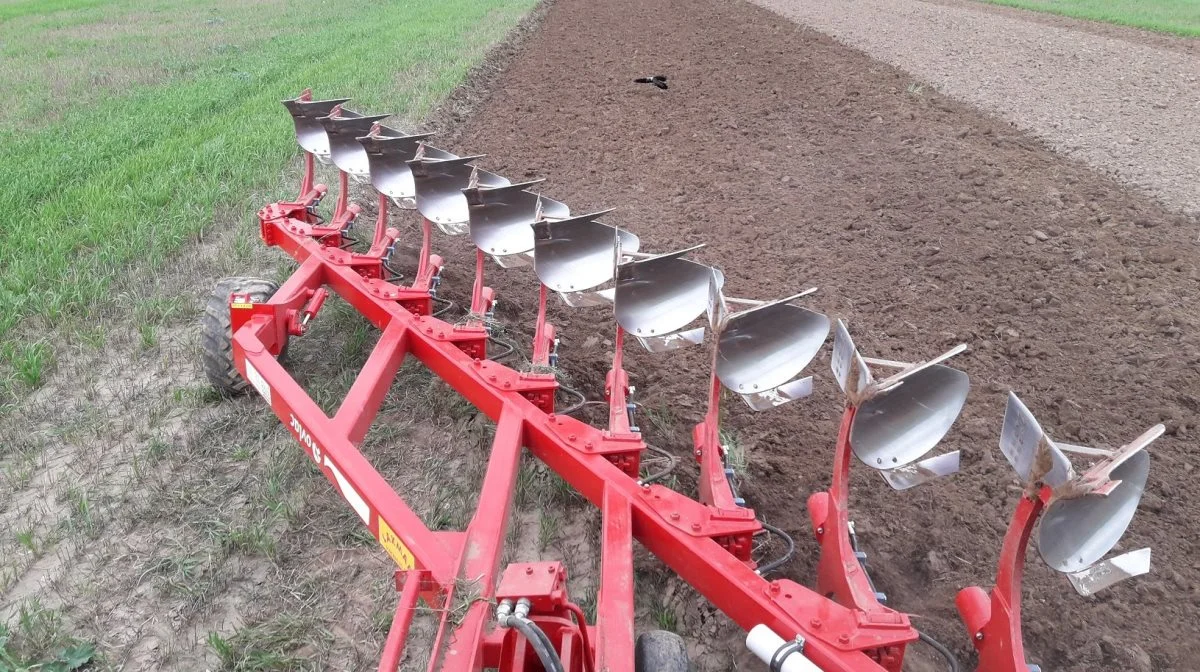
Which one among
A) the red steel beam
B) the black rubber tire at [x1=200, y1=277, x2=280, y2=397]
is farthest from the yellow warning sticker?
the black rubber tire at [x1=200, y1=277, x2=280, y2=397]

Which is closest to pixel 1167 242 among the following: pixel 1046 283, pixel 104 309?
pixel 1046 283

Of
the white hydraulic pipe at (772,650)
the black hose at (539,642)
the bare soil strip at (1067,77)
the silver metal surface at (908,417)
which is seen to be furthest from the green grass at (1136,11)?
the black hose at (539,642)

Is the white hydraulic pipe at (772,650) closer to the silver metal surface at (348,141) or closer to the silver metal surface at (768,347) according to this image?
the silver metal surface at (768,347)

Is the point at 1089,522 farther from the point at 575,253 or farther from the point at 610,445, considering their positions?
the point at 575,253

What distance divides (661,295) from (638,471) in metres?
0.59

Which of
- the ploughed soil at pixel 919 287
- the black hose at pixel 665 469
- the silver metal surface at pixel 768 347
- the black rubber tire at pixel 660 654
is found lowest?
the ploughed soil at pixel 919 287

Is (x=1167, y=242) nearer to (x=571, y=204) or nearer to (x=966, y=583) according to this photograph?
(x=966, y=583)

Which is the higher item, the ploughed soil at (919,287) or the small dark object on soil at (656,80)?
the ploughed soil at (919,287)

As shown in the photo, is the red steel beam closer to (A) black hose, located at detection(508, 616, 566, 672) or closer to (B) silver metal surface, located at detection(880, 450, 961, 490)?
(A) black hose, located at detection(508, 616, 566, 672)

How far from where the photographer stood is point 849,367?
6.46 feet

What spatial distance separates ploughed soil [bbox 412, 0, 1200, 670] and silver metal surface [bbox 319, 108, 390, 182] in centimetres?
93

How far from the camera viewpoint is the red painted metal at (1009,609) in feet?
5.70

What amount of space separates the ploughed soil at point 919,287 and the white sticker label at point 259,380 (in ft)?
4.88

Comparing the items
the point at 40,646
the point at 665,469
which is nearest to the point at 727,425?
the point at 665,469
